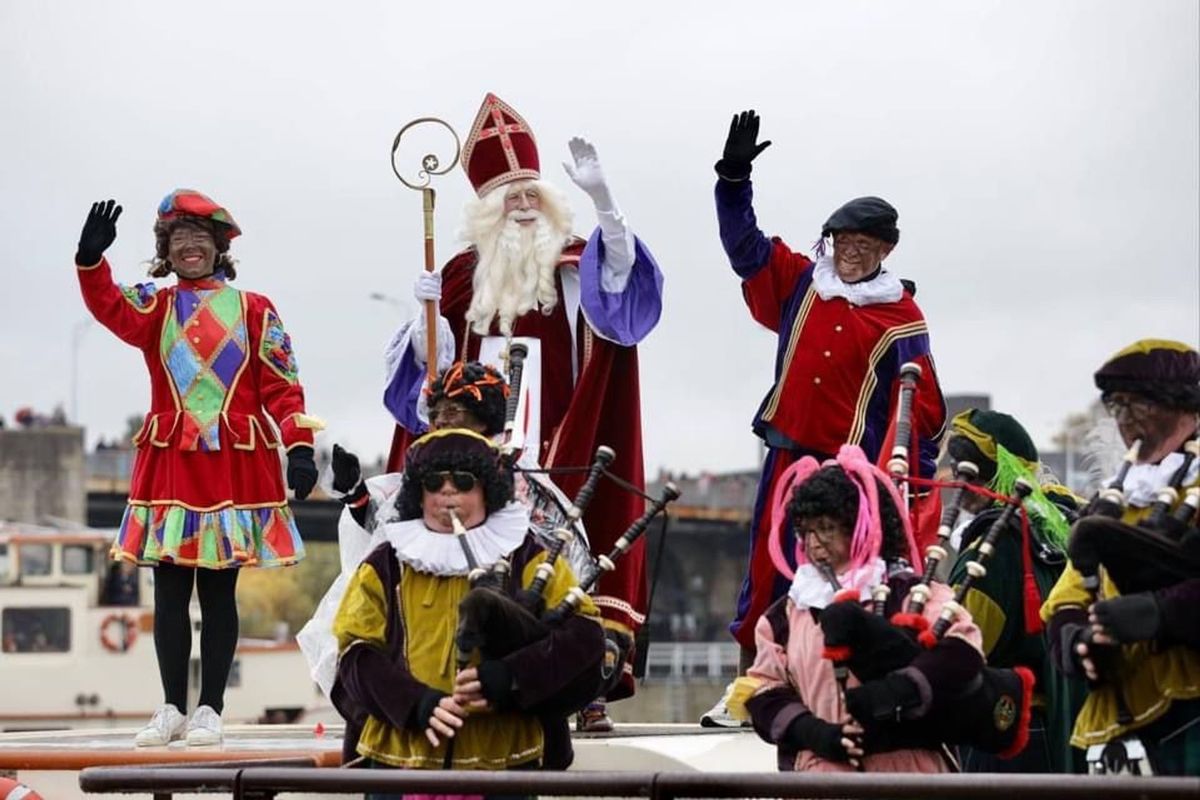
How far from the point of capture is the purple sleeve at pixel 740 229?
28.6ft

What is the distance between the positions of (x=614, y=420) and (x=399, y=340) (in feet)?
2.53

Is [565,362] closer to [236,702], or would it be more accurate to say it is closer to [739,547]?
[236,702]

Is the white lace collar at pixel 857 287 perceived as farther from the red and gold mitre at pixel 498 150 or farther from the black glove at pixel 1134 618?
the black glove at pixel 1134 618

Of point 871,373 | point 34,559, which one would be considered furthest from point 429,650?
point 34,559

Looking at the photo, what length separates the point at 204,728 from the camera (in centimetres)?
880

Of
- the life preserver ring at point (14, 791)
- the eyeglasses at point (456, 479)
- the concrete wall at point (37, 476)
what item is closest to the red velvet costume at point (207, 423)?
the life preserver ring at point (14, 791)

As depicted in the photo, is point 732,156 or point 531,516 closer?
point 531,516

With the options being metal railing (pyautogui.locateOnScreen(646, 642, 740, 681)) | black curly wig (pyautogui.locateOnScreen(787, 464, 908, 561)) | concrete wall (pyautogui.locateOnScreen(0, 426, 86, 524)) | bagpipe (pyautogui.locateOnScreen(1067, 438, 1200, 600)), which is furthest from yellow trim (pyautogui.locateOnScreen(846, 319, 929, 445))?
concrete wall (pyautogui.locateOnScreen(0, 426, 86, 524))

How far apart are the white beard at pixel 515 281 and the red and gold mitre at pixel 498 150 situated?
0.27m

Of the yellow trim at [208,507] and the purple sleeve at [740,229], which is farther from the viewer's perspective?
the yellow trim at [208,507]

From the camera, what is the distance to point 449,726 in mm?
6500

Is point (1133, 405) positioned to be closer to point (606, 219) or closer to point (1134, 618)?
point (1134, 618)

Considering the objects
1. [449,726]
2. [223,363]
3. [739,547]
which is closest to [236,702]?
[739,547]

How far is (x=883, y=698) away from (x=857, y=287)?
8.85 ft
